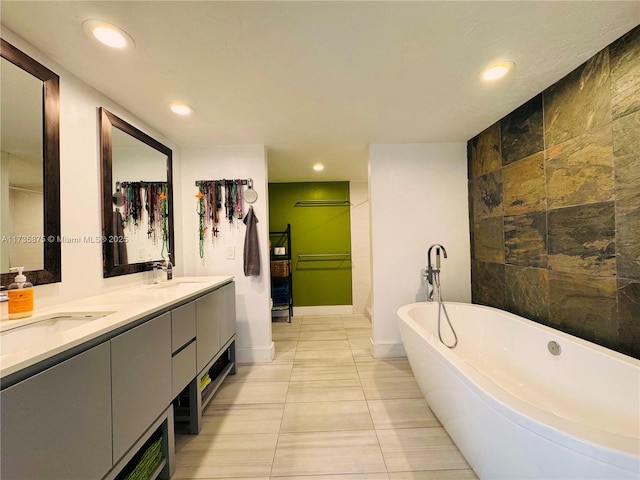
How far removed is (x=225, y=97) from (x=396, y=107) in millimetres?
1206

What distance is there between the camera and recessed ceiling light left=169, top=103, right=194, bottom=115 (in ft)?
5.85

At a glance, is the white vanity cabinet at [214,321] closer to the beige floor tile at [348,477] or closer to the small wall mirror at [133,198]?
the small wall mirror at [133,198]

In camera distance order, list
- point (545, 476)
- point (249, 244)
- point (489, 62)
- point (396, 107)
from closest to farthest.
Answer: point (545, 476) → point (489, 62) → point (396, 107) → point (249, 244)

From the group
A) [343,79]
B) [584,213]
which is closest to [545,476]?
[584,213]

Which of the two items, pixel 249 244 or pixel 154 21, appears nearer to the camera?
pixel 154 21

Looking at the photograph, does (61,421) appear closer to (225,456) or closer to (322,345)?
(225,456)

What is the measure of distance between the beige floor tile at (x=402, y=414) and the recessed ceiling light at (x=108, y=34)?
2.56 m

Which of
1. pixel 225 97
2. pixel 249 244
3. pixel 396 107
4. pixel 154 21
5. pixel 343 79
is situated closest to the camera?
pixel 154 21

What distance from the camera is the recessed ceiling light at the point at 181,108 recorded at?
1784 millimetres

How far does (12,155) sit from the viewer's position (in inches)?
43.9

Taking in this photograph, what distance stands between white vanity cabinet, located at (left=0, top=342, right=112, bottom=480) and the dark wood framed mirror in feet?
2.17

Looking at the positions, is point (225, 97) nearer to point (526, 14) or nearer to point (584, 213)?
point (526, 14)

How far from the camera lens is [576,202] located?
1.53 m

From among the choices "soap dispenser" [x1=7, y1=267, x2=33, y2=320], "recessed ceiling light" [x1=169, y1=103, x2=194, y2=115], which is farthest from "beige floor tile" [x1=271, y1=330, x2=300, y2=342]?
"recessed ceiling light" [x1=169, y1=103, x2=194, y2=115]
